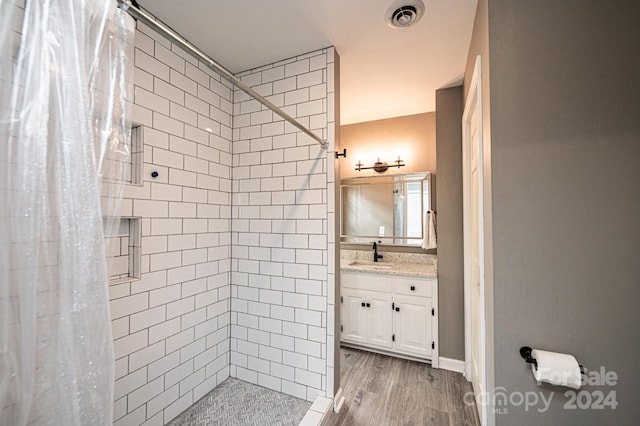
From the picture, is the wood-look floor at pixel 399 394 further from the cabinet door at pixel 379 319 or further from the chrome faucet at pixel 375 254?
the chrome faucet at pixel 375 254

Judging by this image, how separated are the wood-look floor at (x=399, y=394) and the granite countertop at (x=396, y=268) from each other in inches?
32.4

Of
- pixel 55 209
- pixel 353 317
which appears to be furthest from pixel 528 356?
pixel 353 317

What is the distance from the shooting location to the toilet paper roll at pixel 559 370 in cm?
89

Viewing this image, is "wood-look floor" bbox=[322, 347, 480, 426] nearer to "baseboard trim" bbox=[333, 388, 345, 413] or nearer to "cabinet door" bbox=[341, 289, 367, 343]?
"baseboard trim" bbox=[333, 388, 345, 413]

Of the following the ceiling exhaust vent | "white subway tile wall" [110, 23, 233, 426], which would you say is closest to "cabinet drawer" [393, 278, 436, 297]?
"white subway tile wall" [110, 23, 233, 426]

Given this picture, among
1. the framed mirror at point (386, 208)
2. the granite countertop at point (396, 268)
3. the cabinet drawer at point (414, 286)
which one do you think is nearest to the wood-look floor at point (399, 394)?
the cabinet drawer at point (414, 286)

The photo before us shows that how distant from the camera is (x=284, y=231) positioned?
1.82 meters

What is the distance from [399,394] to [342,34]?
2561 millimetres

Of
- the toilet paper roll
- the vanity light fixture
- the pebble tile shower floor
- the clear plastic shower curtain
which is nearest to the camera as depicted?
the clear plastic shower curtain

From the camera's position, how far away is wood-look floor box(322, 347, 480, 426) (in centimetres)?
166

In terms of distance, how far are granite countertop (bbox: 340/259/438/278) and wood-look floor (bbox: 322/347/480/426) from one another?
2.70ft

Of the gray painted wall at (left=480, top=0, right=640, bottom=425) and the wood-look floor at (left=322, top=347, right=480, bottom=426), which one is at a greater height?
the gray painted wall at (left=480, top=0, right=640, bottom=425)

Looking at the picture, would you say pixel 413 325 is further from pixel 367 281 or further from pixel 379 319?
pixel 367 281

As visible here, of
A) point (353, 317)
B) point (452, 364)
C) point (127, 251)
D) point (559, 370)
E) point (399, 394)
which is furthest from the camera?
point (353, 317)
